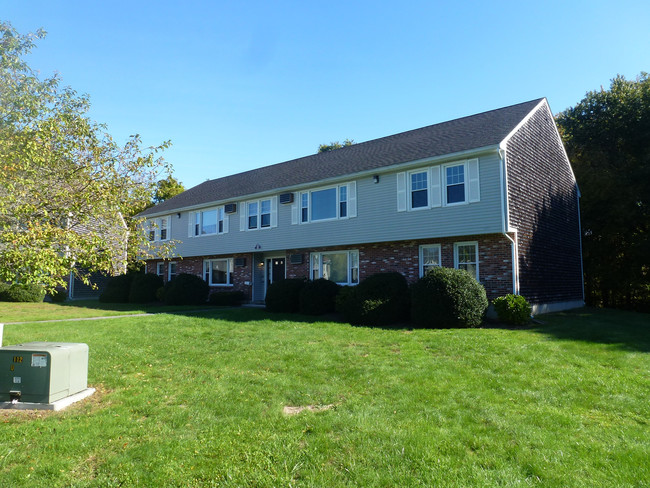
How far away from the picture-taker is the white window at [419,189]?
47.6 ft

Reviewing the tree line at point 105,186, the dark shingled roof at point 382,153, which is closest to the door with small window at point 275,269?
the dark shingled roof at point 382,153

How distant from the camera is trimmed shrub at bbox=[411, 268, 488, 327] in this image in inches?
439

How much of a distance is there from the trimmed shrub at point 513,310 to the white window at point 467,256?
167 cm

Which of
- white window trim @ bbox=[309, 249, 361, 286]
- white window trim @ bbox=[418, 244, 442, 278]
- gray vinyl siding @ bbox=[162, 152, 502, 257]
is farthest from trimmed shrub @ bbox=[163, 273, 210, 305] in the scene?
white window trim @ bbox=[418, 244, 442, 278]

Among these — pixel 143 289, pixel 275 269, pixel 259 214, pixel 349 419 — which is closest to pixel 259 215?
pixel 259 214

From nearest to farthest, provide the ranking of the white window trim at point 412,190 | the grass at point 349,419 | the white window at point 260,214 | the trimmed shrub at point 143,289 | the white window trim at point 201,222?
the grass at point 349,419
the white window trim at point 412,190
the white window at point 260,214
the white window trim at point 201,222
the trimmed shrub at point 143,289

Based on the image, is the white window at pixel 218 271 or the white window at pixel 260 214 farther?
the white window at pixel 218 271

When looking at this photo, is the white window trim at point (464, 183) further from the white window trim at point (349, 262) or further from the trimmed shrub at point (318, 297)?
the trimmed shrub at point (318, 297)

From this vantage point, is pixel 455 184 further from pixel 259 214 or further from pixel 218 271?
pixel 218 271

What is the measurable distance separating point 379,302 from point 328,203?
251 inches

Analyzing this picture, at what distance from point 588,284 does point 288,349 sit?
19.7 metres

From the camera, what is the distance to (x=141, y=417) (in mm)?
4832

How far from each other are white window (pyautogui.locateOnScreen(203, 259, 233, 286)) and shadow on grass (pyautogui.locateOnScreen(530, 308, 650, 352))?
1482 centimetres

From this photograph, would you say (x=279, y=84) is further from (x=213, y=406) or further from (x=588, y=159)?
(x=588, y=159)
